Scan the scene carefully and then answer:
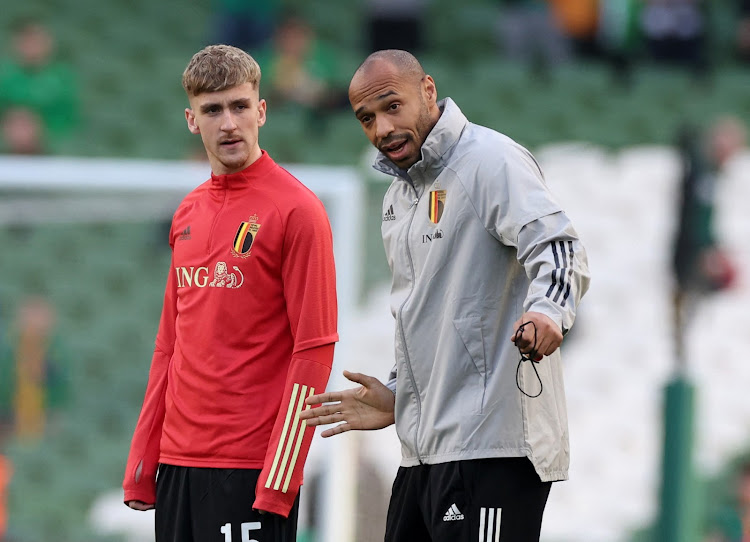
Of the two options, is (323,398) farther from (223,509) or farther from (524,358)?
(524,358)

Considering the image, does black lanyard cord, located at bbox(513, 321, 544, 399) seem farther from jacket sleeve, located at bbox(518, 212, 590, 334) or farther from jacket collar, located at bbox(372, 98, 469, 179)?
jacket collar, located at bbox(372, 98, 469, 179)

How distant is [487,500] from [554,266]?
0.49 m

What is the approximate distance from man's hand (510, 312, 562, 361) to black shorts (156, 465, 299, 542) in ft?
2.27

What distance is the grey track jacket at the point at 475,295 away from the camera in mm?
2434

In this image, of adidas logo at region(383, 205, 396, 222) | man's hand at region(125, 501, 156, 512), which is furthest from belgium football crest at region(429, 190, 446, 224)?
man's hand at region(125, 501, 156, 512)

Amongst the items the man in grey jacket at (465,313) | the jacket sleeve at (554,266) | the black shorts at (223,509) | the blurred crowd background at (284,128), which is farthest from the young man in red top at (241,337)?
the blurred crowd background at (284,128)

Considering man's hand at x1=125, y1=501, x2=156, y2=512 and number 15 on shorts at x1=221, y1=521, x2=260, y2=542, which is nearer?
number 15 on shorts at x1=221, y1=521, x2=260, y2=542

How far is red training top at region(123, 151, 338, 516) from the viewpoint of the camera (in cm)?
262

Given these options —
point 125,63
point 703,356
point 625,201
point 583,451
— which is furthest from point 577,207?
point 125,63

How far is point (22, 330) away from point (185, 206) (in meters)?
3.80

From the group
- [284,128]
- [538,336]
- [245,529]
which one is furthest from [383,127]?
[284,128]

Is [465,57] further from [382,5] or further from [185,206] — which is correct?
[185,206]

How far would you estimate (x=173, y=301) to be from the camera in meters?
2.81

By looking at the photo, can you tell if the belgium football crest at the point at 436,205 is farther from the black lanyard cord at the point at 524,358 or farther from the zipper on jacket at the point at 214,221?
the zipper on jacket at the point at 214,221
